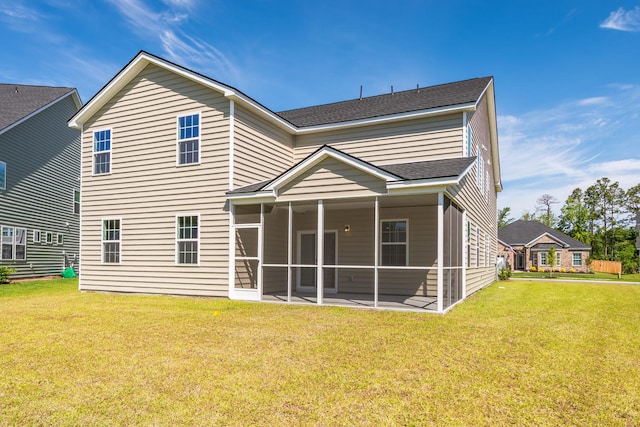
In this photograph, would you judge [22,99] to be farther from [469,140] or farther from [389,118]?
[469,140]

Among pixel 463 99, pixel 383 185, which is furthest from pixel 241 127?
pixel 463 99

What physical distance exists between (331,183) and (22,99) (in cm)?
1951

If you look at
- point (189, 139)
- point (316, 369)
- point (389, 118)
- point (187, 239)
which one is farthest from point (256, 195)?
point (316, 369)

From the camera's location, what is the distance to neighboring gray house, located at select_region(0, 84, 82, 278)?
61.4 ft

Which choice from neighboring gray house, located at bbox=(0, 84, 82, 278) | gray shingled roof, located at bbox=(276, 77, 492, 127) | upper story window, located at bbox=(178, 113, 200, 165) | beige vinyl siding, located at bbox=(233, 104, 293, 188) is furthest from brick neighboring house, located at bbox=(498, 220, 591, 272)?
neighboring gray house, located at bbox=(0, 84, 82, 278)

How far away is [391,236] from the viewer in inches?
521

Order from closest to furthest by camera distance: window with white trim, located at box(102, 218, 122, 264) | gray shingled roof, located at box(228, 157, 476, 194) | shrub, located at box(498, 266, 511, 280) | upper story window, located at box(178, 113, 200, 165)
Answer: gray shingled roof, located at box(228, 157, 476, 194) < upper story window, located at box(178, 113, 200, 165) < window with white trim, located at box(102, 218, 122, 264) < shrub, located at box(498, 266, 511, 280)

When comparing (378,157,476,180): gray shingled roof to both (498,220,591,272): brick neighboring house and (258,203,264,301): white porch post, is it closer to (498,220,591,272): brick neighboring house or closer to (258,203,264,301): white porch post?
(258,203,264,301): white porch post

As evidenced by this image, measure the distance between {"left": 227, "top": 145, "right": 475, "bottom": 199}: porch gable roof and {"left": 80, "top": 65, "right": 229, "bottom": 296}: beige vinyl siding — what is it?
1.36 m

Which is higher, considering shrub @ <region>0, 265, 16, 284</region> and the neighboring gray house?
the neighboring gray house

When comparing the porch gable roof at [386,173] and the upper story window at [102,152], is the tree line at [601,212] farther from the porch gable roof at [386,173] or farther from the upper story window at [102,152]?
the upper story window at [102,152]

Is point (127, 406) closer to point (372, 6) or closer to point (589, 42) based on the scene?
point (372, 6)

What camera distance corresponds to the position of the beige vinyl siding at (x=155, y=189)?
1209 centimetres

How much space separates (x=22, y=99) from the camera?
2131 centimetres
